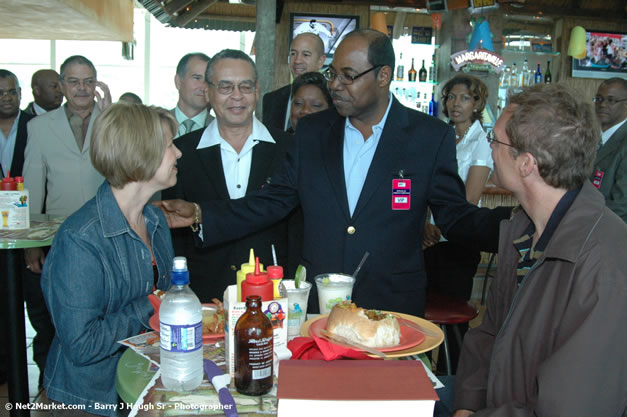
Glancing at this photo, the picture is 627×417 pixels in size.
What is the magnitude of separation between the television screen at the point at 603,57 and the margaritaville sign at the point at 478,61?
8.18 ft

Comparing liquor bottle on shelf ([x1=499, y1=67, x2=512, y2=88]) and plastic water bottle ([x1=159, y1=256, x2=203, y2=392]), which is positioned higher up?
liquor bottle on shelf ([x1=499, y1=67, x2=512, y2=88])

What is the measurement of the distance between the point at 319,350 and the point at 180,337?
356 millimetres

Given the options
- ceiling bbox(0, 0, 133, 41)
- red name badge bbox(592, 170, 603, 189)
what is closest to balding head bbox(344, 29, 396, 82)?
red name badge bbox(592, 170, 603, 189)

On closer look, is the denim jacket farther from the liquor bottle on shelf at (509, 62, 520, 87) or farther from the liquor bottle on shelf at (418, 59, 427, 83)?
the liquor bottle on shelf at (509, 62, 520, 87)

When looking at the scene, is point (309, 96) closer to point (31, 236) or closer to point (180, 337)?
point (31, 236)

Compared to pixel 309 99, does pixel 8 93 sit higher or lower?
higher

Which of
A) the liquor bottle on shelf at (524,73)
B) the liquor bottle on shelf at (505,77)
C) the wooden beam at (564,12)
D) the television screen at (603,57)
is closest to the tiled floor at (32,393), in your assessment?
the liquor bottle on shelf at (505,77)

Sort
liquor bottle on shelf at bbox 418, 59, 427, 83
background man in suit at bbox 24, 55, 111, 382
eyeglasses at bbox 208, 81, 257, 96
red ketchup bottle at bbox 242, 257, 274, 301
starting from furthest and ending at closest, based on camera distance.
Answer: liquor bottle on shelf at bbox 418, 59, 427, 83 → background man in suit at bbox 24, 55, 111, 382 → eyeglasses at bbox 208, 81, 257, 96 → red ketchup bottle at bbox 242, 257, 274, 301

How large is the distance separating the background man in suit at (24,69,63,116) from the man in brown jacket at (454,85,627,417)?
5.45m

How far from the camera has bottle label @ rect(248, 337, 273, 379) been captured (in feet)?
4.21

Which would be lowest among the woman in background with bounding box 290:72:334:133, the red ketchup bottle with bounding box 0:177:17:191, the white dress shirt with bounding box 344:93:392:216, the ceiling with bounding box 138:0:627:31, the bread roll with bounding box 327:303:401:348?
the bread roll with bounding box 327:303:401:348

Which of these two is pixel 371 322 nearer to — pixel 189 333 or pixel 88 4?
pixel 189 333

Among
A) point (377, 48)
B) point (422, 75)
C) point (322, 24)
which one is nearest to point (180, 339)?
point (377, 48)

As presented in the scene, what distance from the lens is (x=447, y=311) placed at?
2.87 meters
